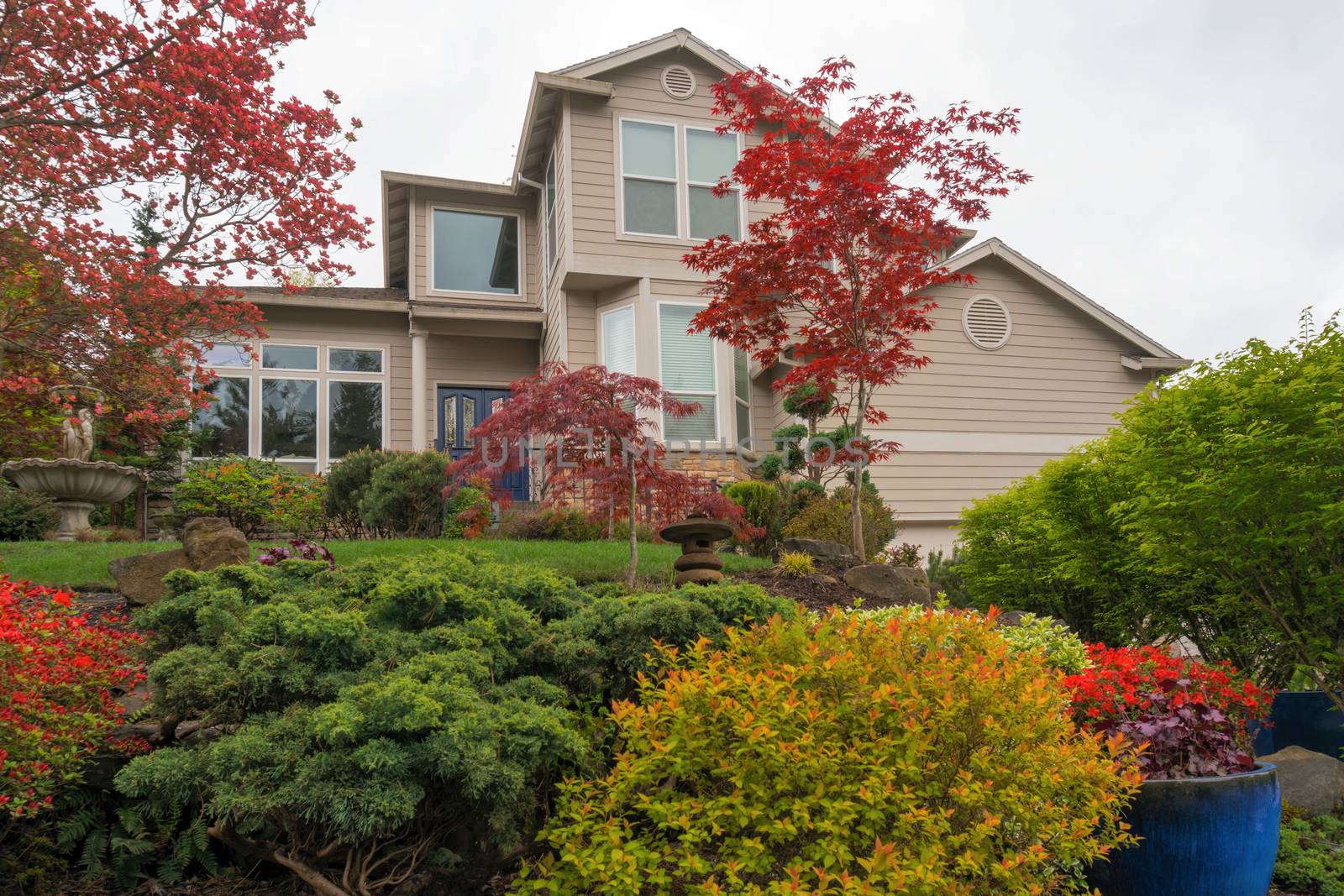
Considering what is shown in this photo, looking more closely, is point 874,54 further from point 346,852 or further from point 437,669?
point 346,852

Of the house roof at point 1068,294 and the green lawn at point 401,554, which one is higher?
the house roof at point 1068,294

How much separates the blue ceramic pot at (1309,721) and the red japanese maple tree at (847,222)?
14.3ft

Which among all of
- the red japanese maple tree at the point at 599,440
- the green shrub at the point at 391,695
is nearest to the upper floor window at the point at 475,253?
the red japanese maple tree at the point at 599,440

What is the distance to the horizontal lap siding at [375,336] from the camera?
15.3 metres

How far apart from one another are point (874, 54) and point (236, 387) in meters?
11.4

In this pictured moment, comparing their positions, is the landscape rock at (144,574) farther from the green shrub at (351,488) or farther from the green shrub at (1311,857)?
the green shrub at (1311,857)

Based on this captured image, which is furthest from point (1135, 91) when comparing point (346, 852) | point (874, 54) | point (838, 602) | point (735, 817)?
point (346, 852)

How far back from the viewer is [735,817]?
9.50ft

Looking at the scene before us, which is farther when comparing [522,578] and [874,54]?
[874,54]

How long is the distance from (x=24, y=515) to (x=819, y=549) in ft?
31.2

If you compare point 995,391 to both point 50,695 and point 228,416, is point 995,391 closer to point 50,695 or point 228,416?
point 228,416

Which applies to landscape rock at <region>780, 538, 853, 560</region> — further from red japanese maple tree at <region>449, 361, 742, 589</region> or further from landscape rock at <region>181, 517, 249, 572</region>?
landscape rock at <region>181, 517, 249, 572</region>

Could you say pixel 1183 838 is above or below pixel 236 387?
below

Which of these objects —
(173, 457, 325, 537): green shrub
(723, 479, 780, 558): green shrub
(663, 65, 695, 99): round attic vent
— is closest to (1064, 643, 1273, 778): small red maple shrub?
(723, 479, 780, 558): green shrub
